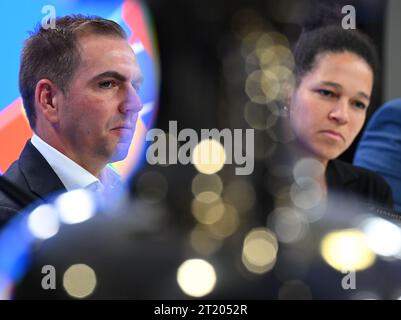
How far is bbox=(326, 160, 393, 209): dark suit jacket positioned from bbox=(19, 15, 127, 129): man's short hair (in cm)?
60

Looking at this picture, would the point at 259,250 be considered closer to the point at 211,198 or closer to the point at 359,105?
the point at 211,198

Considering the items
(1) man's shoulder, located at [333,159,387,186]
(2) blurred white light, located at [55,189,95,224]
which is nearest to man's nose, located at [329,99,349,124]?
(1) man's shoulder, located at [333,159,387,186]

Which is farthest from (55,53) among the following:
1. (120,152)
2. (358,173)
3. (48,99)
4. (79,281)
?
(358,173)

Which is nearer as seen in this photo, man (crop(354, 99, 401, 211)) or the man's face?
the man's face

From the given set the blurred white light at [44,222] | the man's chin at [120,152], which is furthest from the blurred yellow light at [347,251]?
the blurred white light at [44,222]

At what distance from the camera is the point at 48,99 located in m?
1.50

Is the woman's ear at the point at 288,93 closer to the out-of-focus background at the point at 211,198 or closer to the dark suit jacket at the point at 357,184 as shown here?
the out-of-focus background at the point at 211,198

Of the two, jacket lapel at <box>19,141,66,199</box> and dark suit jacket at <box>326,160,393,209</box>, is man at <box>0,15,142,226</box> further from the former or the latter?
dark suit jacket at <box>326,160,393,209</box>

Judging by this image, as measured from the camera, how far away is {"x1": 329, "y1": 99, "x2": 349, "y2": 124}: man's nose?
157 cm

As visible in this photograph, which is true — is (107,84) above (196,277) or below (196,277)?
above

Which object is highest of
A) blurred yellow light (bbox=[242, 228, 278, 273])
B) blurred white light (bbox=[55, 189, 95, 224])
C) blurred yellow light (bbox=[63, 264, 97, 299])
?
blurred white light (bbox=[55, 189, 95, 224])

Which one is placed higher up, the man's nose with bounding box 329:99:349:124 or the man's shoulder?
the man's nose with bounding box 329:99:349:124

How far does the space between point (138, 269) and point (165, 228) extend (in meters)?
0.11

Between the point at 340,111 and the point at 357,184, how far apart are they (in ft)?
0.60
